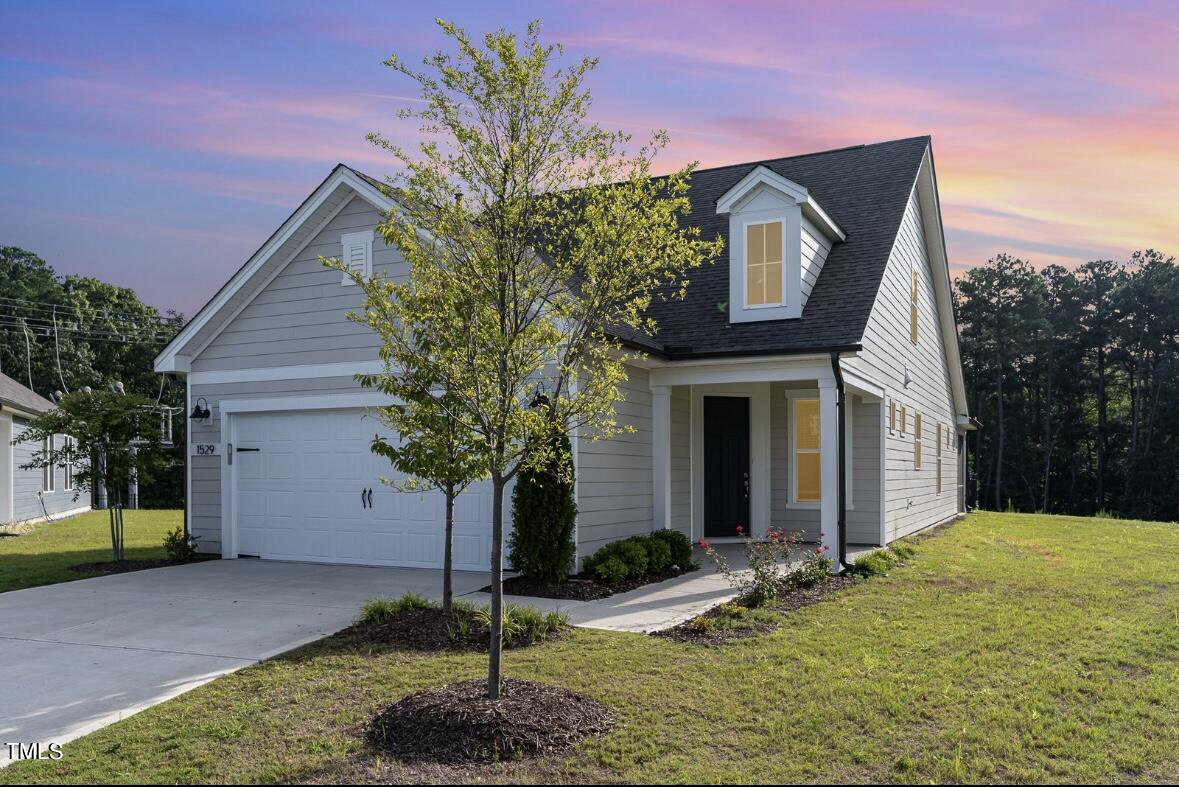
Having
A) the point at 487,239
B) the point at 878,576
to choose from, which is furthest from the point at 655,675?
the point at 878,576

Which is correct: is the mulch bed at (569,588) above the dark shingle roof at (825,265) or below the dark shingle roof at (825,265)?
below

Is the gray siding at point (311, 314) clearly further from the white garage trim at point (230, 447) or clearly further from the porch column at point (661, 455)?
the porch column at point (661, 455)

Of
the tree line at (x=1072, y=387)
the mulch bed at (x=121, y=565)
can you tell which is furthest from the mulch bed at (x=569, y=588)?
the tree line at (x=1072, y=387)

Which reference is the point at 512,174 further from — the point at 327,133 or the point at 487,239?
the point at 327,133

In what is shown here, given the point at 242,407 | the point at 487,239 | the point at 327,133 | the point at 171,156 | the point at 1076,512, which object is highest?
the point at 171,156

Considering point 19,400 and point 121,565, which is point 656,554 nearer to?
point 121,565

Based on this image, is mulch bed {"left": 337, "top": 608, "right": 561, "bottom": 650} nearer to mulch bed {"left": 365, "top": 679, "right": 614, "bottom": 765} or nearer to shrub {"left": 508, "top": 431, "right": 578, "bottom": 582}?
mulch bed {"left": 365, "top": 679, "right": 614, "bottom": 765}

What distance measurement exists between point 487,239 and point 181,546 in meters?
9.87

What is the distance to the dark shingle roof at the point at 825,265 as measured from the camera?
1176 centimetres

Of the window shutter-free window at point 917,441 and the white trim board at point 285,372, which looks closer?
the white trim board at point 285,372

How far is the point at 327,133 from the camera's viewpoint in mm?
12367

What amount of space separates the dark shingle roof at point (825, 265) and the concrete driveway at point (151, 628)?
4.58 metres

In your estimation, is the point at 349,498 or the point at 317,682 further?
the point at 349,498

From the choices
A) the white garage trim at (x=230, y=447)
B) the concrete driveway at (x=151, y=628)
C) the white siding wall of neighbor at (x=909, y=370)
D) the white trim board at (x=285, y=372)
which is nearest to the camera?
the concrete driveway at (x=151, y=628)
